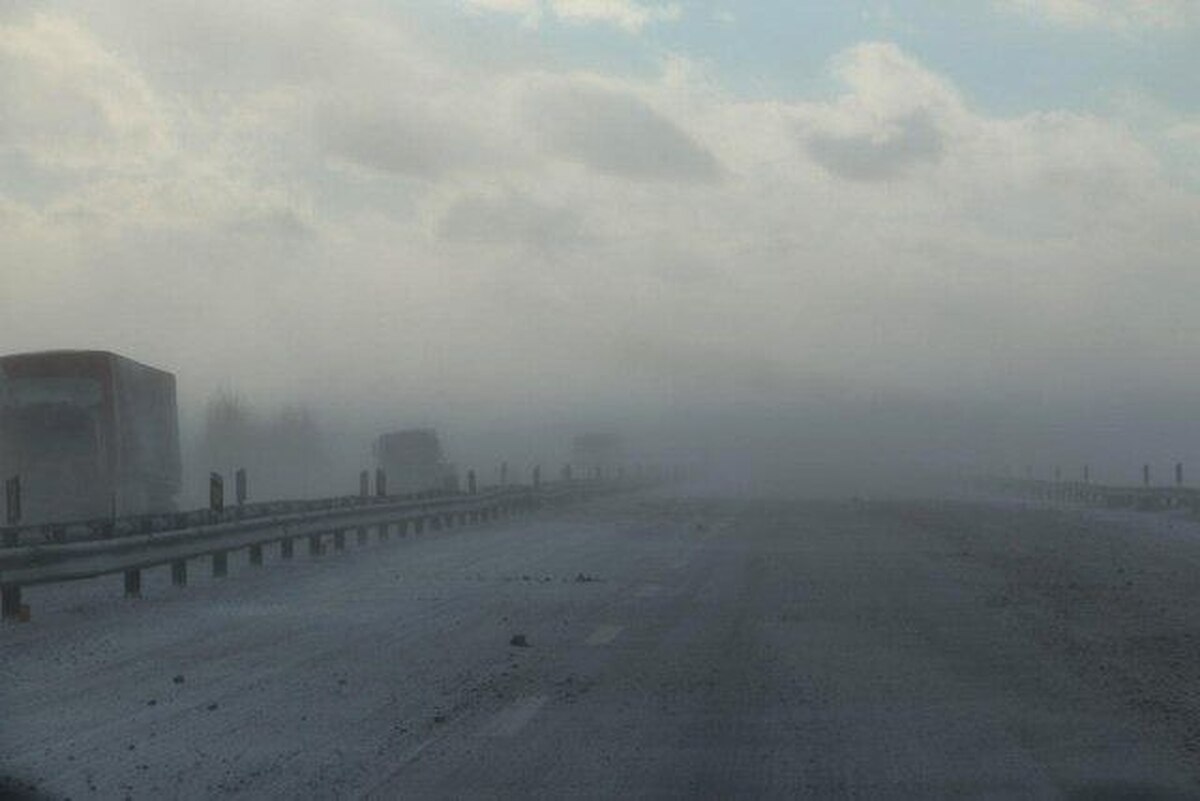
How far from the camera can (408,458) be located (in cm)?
6297

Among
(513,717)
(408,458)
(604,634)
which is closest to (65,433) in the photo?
(604,634)

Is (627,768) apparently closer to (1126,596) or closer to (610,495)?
(1126,596)

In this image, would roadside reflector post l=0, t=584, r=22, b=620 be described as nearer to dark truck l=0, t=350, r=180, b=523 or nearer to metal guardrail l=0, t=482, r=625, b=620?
metal guardrail l=0, t=482, r=625, b=620

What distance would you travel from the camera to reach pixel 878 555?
27828 mm

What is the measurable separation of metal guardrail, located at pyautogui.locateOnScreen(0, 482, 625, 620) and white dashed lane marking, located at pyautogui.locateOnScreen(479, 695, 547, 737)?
7.10 m

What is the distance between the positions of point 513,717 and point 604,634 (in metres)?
4.95

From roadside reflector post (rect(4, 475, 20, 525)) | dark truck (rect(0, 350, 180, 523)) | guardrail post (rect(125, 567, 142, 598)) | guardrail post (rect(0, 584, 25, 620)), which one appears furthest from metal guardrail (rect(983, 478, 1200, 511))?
guardrail post (rect(0, 584, 25, 620))

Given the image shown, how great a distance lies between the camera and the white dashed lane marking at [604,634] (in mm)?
14883

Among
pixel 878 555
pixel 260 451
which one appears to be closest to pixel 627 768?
pixel 878 555

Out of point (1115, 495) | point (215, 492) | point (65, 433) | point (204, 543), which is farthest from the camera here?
point (1115, 495)

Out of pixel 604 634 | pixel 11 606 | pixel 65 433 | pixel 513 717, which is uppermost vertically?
pixel 65 433

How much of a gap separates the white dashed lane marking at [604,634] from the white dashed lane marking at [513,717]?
339 cm

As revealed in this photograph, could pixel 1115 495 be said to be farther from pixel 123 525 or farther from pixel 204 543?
pixel 123 525

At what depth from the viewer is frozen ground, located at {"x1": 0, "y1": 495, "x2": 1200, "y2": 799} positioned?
28.7 ft
